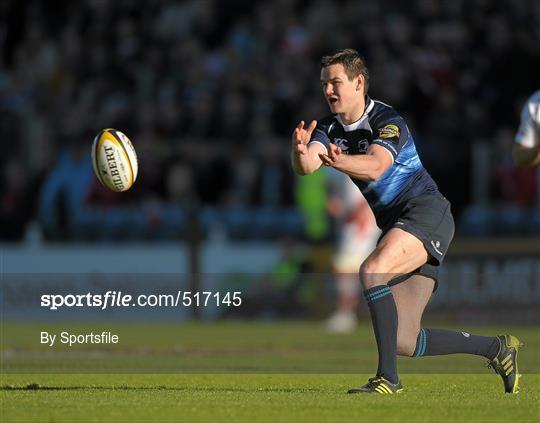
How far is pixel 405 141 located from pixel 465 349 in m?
1.58

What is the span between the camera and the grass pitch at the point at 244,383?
8367 mm

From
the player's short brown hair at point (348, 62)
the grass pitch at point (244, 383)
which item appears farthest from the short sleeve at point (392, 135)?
the grass pitch at point (244, 383)

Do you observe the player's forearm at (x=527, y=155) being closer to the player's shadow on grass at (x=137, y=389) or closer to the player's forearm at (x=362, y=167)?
the player's forearm at (x=362, y=167)

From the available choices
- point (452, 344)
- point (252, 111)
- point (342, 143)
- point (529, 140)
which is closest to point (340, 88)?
point (342, 143)

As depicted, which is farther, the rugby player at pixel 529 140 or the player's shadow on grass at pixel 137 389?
the player's shadow on grass at pixel 137 389

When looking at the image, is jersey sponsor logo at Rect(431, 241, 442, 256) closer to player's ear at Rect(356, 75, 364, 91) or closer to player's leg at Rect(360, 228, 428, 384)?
player's leg at Rect(360, 228, 428, 384)

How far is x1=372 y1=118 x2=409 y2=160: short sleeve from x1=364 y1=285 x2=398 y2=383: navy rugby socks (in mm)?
956

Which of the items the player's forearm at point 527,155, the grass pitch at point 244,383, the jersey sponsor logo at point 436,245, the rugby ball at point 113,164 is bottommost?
the grass pitch at point 244,383

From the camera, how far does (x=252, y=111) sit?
75.5 ft

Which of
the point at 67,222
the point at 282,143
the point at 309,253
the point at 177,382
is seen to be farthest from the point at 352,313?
the point at 177,382

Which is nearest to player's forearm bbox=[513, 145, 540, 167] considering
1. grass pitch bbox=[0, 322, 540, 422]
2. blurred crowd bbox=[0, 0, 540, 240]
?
grass pitch bbox=[0, 322, 540, 422]

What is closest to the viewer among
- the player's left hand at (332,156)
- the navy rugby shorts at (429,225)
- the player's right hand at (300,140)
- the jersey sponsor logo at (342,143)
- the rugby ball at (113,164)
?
the player's left hand at (332,156)

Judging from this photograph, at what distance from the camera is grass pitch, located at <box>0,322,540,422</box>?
27.5 feet

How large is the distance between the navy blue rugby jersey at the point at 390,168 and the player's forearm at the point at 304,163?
0.99 ft
